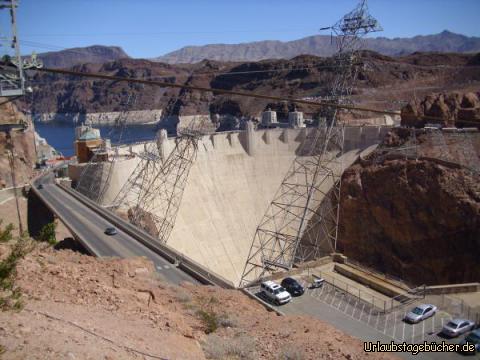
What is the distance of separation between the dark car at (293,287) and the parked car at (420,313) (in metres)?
4.33

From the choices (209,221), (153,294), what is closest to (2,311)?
(153,294)

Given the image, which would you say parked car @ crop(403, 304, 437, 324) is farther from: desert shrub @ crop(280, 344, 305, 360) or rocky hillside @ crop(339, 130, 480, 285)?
rocky hillside @ crop(339, 130, 480, 285)

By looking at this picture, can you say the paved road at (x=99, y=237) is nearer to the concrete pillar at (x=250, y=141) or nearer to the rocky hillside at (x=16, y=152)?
the rocky hillside at (x=16, y=152)

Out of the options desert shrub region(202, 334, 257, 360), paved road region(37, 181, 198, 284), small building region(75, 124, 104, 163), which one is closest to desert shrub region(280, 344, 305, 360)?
desert shrub region(202, 334, 257, 360)

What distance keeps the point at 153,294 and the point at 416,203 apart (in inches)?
1247

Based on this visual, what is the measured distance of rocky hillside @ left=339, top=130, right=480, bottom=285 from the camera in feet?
118

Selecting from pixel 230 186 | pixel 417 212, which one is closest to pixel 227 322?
pixel 417 212

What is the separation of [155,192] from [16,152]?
51.0 feet

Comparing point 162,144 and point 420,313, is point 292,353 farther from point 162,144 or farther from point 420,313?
point 162,144

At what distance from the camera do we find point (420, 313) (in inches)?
684

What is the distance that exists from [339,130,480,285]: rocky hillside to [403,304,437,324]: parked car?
19538 mm

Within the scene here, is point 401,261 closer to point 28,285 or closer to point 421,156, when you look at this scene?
point 421,156

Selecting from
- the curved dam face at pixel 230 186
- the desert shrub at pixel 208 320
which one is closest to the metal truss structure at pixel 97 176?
the curved dam face at pixel 230 186

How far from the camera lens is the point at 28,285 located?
10875 mm
